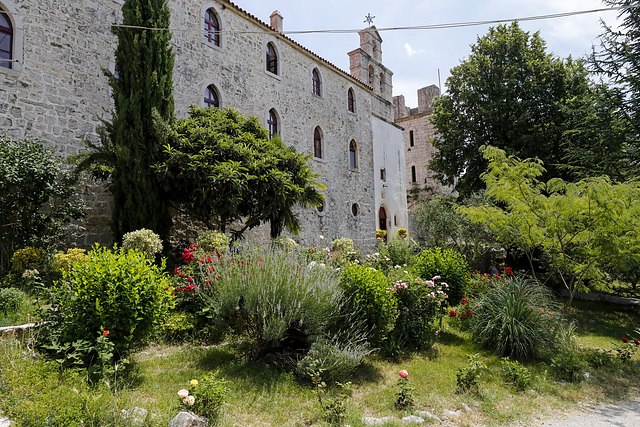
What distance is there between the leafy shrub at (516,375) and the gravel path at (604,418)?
0.66 meters

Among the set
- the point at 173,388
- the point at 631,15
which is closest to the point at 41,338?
the point at 173,388

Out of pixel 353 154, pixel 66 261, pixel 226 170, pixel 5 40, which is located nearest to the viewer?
pixel 66 261

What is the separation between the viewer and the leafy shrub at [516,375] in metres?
4.86

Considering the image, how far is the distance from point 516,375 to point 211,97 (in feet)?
36.0

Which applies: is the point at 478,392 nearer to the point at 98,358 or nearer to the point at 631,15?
the point at 98,358

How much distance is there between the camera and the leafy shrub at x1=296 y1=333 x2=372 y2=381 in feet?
13.8

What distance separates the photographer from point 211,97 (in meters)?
12.0

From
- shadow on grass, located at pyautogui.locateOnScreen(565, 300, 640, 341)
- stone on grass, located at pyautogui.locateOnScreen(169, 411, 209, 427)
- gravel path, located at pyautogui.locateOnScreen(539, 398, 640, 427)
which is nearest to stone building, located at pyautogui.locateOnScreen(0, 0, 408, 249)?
stone on grass, located at pyautogui.locateOnScreen(169, 411, 209, 427)

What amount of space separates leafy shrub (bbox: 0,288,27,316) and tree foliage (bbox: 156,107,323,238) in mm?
3653

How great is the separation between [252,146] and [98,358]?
675cm

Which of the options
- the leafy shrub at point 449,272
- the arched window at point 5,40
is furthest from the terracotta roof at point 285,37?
the leafy shrub at point 449,272

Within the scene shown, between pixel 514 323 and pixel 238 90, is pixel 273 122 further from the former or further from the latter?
pixel 514 323

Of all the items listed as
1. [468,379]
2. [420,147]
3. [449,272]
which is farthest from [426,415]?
[420,147]

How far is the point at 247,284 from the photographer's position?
4.55m
